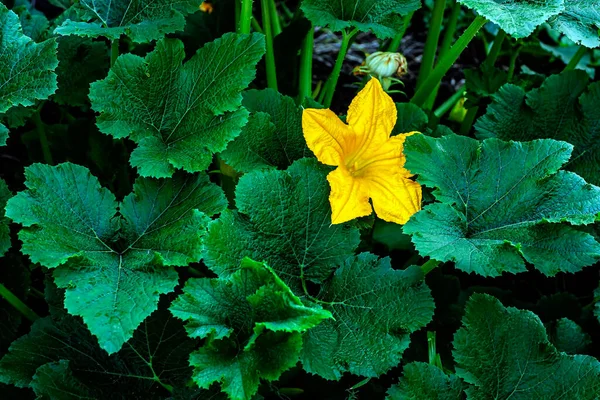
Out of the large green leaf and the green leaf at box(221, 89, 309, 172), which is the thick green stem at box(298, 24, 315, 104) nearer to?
the green leaf at box(221, 89, 309, 172)

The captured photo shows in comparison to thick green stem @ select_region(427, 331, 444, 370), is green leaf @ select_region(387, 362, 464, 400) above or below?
above

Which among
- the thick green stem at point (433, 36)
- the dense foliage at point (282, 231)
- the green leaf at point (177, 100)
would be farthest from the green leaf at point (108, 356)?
the thick green stem at point (433, 36)

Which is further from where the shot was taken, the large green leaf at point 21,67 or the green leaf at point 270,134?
the green leaf at point 270,134

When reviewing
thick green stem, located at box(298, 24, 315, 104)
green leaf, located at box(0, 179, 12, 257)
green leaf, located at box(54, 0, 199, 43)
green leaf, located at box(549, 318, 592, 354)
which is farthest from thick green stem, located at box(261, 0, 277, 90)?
green leaf, located at box(549, 318, 592, 354)

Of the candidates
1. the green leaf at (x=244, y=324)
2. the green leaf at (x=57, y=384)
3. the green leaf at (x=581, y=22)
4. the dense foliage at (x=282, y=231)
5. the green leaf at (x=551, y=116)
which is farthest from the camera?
the green leaf at (x=551, y=116)

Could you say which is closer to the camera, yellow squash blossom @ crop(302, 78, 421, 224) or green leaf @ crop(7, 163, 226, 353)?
green leaf @ crop(7, 163, 226, 353)

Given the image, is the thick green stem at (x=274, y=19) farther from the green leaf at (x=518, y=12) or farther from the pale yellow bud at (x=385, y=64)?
the green leaf at (x=518, y=12)

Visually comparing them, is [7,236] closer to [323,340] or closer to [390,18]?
[323,340]

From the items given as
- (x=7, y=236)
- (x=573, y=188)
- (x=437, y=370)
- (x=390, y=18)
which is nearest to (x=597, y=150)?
(x=573, y=188)
